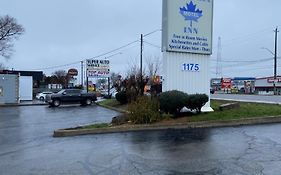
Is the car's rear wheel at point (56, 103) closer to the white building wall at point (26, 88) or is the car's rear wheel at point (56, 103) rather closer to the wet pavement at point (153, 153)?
the white building wall at point (26, 88)

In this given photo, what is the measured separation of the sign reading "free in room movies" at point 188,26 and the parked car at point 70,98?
2492 centimetres

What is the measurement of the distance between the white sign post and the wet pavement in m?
4.18

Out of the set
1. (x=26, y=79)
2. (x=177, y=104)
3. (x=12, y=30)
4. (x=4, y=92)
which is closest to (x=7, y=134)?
(x=177, y=104)

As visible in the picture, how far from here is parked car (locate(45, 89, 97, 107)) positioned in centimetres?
4100

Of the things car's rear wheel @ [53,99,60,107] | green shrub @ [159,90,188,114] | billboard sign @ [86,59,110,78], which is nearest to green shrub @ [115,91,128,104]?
car's rear wheel @ [53,99,60,107]

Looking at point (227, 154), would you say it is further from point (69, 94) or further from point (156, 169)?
point (69, 94)

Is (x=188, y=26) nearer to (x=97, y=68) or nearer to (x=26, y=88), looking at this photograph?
(x=97, y=68)

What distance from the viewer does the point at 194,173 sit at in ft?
25.9

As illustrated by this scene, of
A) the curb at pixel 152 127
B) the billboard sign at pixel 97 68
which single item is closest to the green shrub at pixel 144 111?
the curb at pixel 152 127

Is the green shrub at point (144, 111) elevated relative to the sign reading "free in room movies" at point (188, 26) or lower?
lower

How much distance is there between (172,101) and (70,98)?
1048 inches

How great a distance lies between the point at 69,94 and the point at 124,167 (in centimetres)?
3401

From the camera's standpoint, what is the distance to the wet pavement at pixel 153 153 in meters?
8.45

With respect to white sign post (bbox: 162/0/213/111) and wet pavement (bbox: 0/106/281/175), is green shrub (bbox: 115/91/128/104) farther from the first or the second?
wet pavement (bbox: 0/106/281/175)
